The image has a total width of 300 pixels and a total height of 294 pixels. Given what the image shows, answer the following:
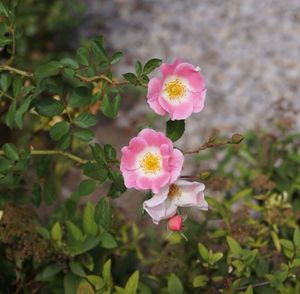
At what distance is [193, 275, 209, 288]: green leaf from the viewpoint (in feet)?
6.25

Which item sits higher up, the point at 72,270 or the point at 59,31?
the point at 72,270

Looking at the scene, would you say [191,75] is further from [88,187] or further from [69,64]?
[88,187]

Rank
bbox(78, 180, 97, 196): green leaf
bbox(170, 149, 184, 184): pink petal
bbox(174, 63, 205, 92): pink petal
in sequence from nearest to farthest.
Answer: bbox(170, 149, 184, 184): pink petal
bbox(174, 63, 205, 92): pink petal
bbox(78, 180, 97, 196): green leaf

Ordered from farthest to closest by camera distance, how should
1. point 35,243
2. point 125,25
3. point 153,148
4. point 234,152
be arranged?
point 125,25 → point 234,152 → point 35,243 → point 153,148

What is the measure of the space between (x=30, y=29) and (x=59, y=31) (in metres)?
0.59

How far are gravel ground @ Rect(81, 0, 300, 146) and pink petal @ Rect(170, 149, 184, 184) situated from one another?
1.99 m

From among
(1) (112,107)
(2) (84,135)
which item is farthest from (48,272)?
(1) (112,107)

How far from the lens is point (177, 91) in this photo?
163 cm

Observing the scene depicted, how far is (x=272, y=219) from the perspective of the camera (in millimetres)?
2178

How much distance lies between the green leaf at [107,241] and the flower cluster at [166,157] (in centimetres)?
35

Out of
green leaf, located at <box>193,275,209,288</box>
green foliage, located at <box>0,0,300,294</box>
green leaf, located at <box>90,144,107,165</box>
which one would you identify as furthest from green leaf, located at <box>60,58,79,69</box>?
green leaf, located at <box>193,275,209,288</box>

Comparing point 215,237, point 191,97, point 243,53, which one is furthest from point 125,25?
point 191,97

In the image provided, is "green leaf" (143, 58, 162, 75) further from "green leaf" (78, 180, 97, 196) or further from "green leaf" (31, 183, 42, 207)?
"green leaf" (31, 183, 42, 207)

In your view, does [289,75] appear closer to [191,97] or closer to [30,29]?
[30,29]
